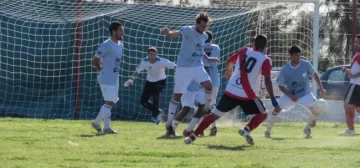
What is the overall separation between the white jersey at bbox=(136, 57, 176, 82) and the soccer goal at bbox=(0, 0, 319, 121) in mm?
2752

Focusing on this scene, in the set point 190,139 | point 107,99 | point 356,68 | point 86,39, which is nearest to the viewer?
point 190,139

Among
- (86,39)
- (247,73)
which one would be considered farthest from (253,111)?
(86,39)

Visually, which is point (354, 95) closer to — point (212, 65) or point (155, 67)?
point (212, 65)

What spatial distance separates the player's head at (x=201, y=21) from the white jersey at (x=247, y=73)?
87 centimetres

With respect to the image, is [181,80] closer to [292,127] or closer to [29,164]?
[29,164]

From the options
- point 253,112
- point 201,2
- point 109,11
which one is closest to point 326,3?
point 201,2

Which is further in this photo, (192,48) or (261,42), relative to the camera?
(192,48)

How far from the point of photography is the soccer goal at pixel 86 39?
23312 mm

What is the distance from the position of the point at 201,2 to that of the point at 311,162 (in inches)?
595

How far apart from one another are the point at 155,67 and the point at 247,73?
24.2 ft

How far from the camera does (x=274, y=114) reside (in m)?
16.4

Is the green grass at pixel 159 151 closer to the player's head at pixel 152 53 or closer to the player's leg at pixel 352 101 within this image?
the player's leg at pixel 352 101

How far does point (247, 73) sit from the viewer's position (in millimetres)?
13555

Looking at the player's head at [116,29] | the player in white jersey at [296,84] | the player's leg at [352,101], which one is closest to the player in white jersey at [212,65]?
the player in white jersey at [296,84]
